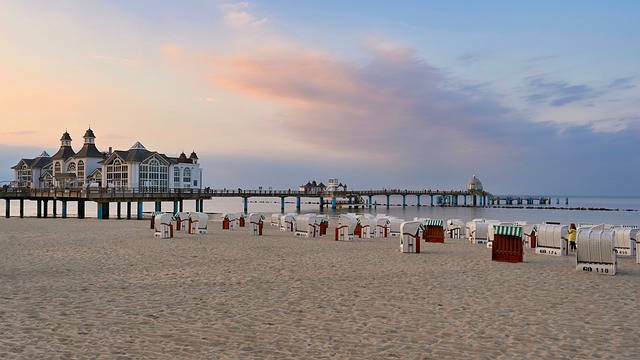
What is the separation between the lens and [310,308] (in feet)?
27.9

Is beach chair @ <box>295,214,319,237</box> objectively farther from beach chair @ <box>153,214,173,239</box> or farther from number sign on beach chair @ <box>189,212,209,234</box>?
beach chair @ <box>153,214,173,239</box>

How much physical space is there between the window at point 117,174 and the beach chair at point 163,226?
41825mm

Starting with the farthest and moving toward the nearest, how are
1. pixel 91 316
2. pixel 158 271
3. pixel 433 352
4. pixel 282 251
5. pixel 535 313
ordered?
pixel 282 251 → pixel 158 271 → pixel 535 313 → pixel 91 316 → pixel 433 352

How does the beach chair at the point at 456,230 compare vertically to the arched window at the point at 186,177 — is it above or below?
below

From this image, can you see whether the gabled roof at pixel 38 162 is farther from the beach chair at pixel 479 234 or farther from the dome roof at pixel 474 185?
the dome roof at pixel 474 185

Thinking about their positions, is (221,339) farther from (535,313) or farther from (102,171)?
(102,171)

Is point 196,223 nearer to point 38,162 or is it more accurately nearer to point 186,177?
point 186,177

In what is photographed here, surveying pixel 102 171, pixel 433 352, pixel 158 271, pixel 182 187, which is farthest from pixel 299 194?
pixel 433 352

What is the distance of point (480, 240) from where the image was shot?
21812 mm

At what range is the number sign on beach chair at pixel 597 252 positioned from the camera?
12.5 m

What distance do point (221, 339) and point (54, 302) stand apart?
12.4 ft

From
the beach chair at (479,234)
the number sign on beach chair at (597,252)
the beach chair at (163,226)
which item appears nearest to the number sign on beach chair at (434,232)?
the beach chair at (479,234)

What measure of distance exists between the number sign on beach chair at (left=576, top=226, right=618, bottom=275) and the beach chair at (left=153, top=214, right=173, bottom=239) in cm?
1624

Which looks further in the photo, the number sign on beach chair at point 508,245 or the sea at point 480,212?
the sea at point 480,212
